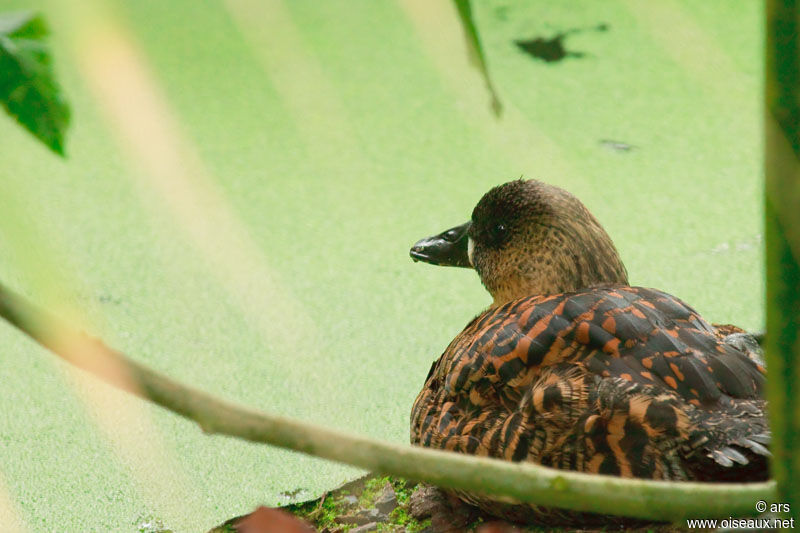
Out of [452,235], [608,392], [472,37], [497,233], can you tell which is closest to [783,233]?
[472,37]

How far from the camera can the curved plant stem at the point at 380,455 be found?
411mm

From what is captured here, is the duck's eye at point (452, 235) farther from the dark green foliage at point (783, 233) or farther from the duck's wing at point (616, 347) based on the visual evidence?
the dark green foliage at point (783, 233)

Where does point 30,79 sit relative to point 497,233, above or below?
above

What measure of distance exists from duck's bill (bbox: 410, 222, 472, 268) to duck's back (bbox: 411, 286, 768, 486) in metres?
0.45

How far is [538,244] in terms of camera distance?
Answer: 6.00 feet

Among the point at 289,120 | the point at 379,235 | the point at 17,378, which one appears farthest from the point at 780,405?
the point at 289,120

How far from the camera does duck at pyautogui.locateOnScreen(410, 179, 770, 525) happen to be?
4.22ft

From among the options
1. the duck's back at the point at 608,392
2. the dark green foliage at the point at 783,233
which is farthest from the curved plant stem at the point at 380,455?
the duck's back at the point at 608,392

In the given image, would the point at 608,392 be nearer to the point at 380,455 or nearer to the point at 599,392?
the point at 599,392

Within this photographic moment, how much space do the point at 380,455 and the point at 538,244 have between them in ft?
4.62

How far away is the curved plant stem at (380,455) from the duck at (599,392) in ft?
2.69

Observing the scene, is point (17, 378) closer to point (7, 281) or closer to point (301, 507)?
point (7, 281)

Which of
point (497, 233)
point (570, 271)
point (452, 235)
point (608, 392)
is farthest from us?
point (452, 235)

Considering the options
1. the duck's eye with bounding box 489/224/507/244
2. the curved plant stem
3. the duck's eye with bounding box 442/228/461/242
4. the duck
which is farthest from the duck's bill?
the curved plant stem
